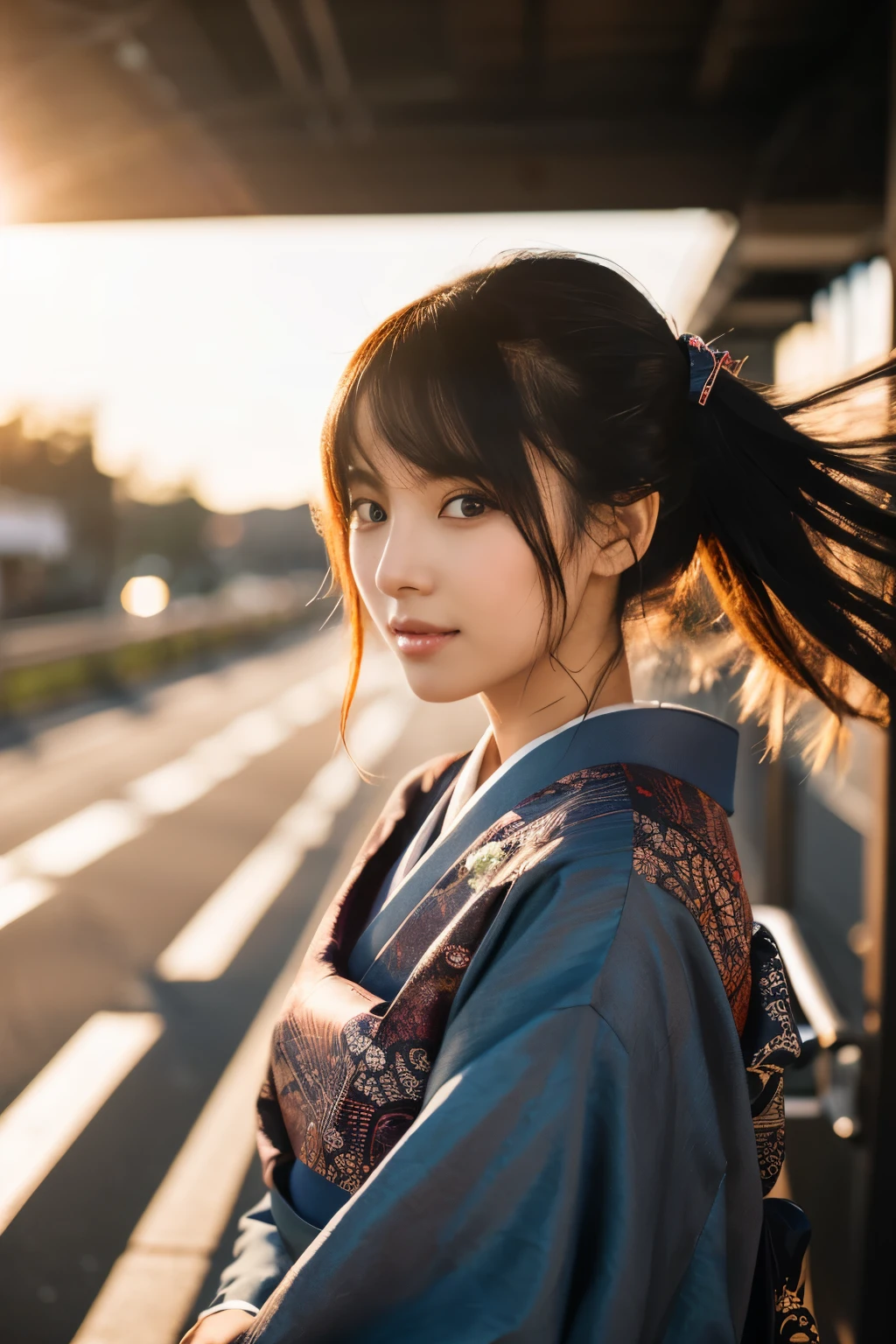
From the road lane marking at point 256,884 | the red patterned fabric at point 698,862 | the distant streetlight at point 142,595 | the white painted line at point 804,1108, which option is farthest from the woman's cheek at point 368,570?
the distant streetlight at point 142,595

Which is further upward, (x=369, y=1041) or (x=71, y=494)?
(x=71, y=494)

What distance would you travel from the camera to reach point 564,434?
89 centimetres

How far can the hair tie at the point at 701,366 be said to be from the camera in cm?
97

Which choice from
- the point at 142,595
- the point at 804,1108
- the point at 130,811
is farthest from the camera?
the point at 142,595

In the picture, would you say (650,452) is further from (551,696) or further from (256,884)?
(256,884)

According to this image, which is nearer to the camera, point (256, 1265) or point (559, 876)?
point (559, 876)

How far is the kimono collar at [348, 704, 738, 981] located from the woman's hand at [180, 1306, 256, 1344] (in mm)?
316

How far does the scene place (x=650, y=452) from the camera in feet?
3.04

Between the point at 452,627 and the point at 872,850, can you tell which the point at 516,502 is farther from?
the point at 872,850

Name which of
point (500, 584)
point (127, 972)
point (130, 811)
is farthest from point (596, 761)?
point (130, 811)

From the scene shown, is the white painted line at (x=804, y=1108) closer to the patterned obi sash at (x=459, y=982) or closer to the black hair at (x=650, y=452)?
the patterned obi sash at (x=459, y=982)

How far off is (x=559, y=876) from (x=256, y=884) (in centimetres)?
441

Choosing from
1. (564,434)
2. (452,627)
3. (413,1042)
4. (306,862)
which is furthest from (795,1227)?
(306,862)

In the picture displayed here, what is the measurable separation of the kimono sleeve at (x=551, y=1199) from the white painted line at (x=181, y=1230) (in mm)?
999
